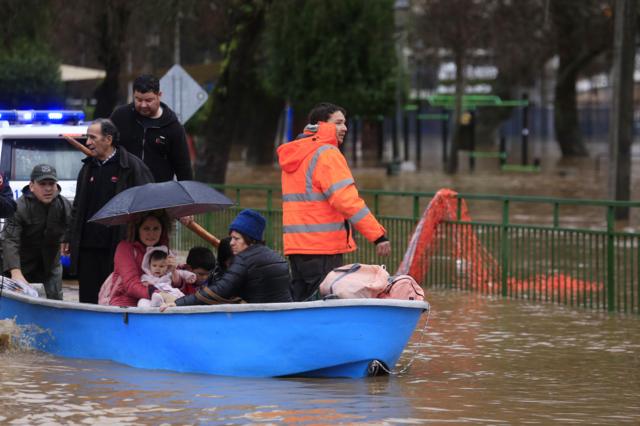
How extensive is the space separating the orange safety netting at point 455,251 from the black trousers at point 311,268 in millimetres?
5582

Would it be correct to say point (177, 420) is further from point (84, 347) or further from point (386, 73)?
point (386, 73)

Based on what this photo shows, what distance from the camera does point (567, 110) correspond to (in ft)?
174

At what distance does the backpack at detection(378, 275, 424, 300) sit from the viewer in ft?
32.0

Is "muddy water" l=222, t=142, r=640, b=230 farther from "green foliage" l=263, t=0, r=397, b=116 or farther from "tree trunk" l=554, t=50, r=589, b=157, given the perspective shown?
"green foliage" l=263, t=0, r=397, b=116

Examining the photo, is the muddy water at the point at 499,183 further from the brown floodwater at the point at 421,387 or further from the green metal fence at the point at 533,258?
the brown floodwater at the point at 421,387

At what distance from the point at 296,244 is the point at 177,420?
7.74 ft

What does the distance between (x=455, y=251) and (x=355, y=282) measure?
6916 mm

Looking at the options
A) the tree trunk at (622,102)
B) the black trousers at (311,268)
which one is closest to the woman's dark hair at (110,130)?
the black trousers at (311,268)

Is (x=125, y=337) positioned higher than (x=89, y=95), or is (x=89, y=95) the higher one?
(x=89, y=95)

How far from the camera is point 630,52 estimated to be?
25656 mm

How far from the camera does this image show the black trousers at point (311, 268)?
10.5 meters

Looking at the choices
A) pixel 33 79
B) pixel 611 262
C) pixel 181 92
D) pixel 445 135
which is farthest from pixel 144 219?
pixel 33 79

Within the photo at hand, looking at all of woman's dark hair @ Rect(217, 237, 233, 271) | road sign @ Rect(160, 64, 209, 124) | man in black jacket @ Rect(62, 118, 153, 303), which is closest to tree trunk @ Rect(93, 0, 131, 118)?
road sign @ Rect(160, 64, 209, 124)

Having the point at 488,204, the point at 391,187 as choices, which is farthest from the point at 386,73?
the point at 488,204
